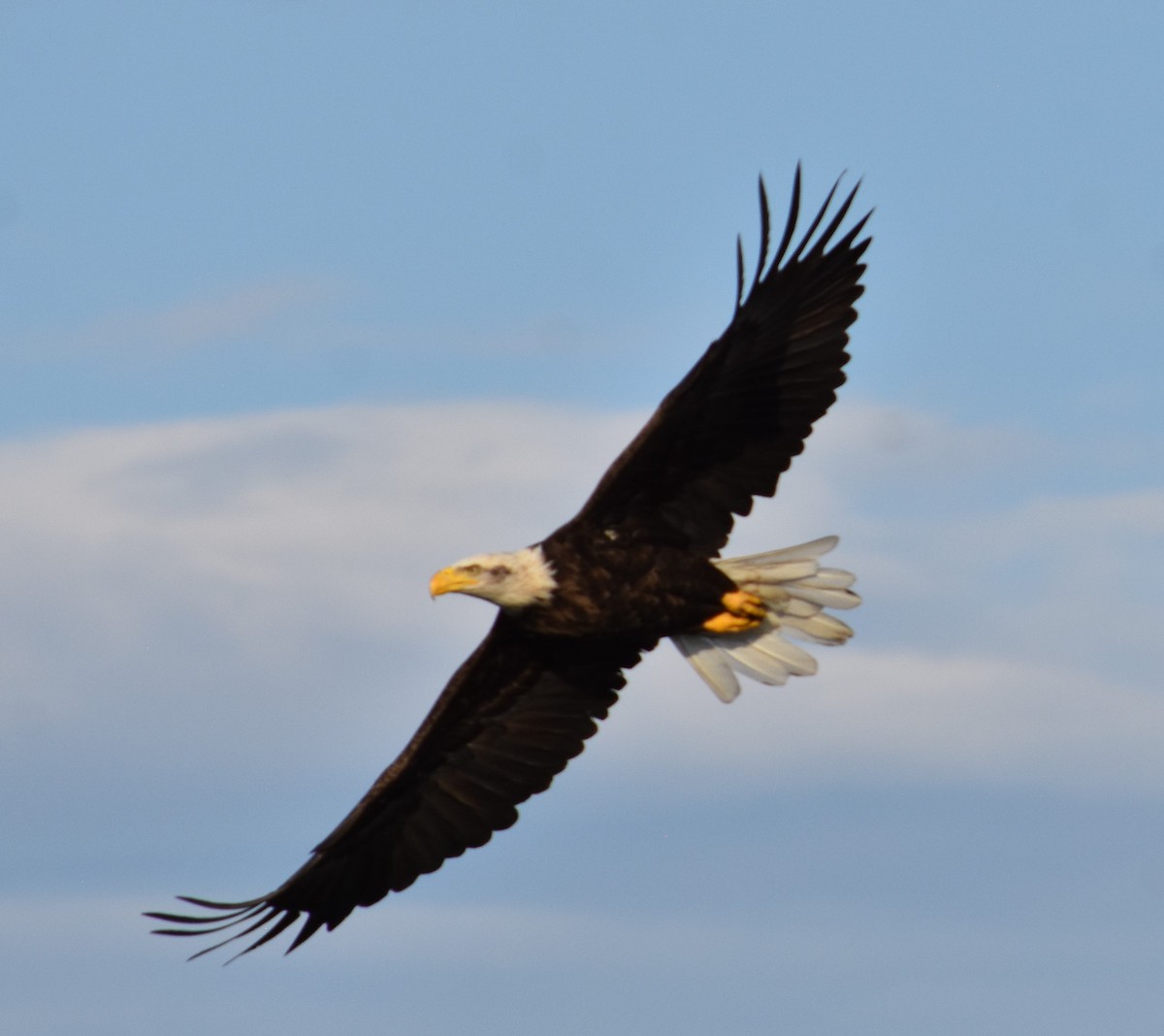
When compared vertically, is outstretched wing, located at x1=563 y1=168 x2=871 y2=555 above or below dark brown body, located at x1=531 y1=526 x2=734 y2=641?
above

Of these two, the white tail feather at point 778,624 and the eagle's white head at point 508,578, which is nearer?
the eagle's white head at point 508,578

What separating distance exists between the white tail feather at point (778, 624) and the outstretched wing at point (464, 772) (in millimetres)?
581

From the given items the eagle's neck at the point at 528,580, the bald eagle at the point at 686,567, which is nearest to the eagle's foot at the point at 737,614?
the bald eagle at the point at 686,567

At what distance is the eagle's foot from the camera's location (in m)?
13.2

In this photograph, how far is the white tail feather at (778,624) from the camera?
43.7 feet

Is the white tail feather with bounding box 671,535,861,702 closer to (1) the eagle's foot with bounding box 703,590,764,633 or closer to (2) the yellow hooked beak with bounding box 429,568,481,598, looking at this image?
(1) the eagle's foot with bounding box 703,590,764,633

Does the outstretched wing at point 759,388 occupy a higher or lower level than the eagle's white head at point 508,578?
higher

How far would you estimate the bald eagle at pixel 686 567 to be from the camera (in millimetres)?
12695

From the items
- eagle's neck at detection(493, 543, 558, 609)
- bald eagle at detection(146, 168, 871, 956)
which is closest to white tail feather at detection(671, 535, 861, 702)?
bald eagle at detection(146, 168, 871, 956)

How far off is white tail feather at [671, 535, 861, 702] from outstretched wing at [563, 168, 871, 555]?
24.3 inches

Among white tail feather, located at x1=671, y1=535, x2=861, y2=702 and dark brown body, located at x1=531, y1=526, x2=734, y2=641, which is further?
white tail feather, located at x1=671, y1=535, x2=861, y2=702

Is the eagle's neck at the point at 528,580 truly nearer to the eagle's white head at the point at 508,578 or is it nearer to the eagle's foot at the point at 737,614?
the eagle's white head at the point at 508,578

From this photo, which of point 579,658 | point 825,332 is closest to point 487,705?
point 579,658

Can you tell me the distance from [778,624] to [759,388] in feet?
4.36
